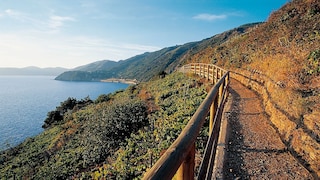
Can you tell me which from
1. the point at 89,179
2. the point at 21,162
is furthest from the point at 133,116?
the point at 21,162

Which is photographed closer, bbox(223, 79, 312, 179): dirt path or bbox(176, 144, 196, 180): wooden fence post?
bbox(176, 144, 196, 180): wooden fence post

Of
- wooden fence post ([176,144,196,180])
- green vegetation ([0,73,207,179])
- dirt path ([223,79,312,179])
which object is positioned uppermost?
wooden fence post ([176,144,196,180])

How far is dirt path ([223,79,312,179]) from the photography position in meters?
3.98

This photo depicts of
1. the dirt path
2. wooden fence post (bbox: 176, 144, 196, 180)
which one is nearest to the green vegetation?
the dirt path

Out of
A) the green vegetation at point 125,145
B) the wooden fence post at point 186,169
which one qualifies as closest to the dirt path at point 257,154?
the green vegetation at point 125,145

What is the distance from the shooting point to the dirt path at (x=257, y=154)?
13.1 ft

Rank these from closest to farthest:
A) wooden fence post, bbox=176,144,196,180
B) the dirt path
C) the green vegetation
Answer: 1. wooden fence post, bbox=176,144,196,180
2. the dirt path
3. the green vegetation

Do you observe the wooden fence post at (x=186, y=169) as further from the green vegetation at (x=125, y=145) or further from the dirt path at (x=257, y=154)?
the green vegetation at (x=125, y=145)

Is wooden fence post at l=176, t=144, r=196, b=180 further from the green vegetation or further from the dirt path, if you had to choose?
the green vegetation

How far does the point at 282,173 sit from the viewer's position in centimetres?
397

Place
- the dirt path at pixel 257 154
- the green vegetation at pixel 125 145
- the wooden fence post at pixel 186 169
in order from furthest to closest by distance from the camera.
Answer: the green vegetation at pixel 125 145 → the dirt path at pixel 257 154 → the wooden fence post at pixel 186 169

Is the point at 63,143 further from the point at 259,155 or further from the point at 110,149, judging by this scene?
the point at 259,155

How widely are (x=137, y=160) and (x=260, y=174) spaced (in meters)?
4.07

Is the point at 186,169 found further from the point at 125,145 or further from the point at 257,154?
the point at 125,145
